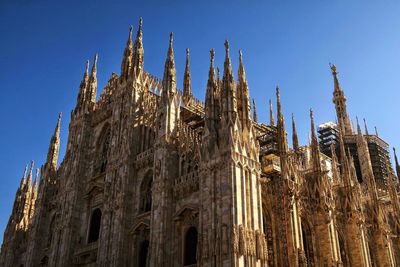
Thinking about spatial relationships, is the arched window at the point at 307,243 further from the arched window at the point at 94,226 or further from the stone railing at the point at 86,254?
the arched window at the point at 94,226

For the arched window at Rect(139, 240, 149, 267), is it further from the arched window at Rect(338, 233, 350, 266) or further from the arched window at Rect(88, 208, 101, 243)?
the arched window at Rect(338, 233, 350, 266)

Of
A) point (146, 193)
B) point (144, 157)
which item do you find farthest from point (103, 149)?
point (146, 193)

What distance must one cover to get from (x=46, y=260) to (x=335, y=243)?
24.4m

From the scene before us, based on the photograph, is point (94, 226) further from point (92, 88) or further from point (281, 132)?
point (281, 132)

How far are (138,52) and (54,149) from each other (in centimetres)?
1403

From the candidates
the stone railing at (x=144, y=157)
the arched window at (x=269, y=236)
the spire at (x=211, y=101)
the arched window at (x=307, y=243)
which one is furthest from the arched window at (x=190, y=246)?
the arched window at (x=307, y=243)

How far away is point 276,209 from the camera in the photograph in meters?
28.9

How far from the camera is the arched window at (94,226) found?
36.1 meters

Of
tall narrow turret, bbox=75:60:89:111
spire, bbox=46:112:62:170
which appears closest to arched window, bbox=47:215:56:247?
spire, bbox=46:112:62:170

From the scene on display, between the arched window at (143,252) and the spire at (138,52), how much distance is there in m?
14.6

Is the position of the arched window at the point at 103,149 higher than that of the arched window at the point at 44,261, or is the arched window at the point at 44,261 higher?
the arched window at the point at 103,149

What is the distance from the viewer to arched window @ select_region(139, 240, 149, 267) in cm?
3072

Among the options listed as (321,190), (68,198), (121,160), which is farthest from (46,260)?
(321,190)

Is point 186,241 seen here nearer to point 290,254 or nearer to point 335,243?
point 290,254
